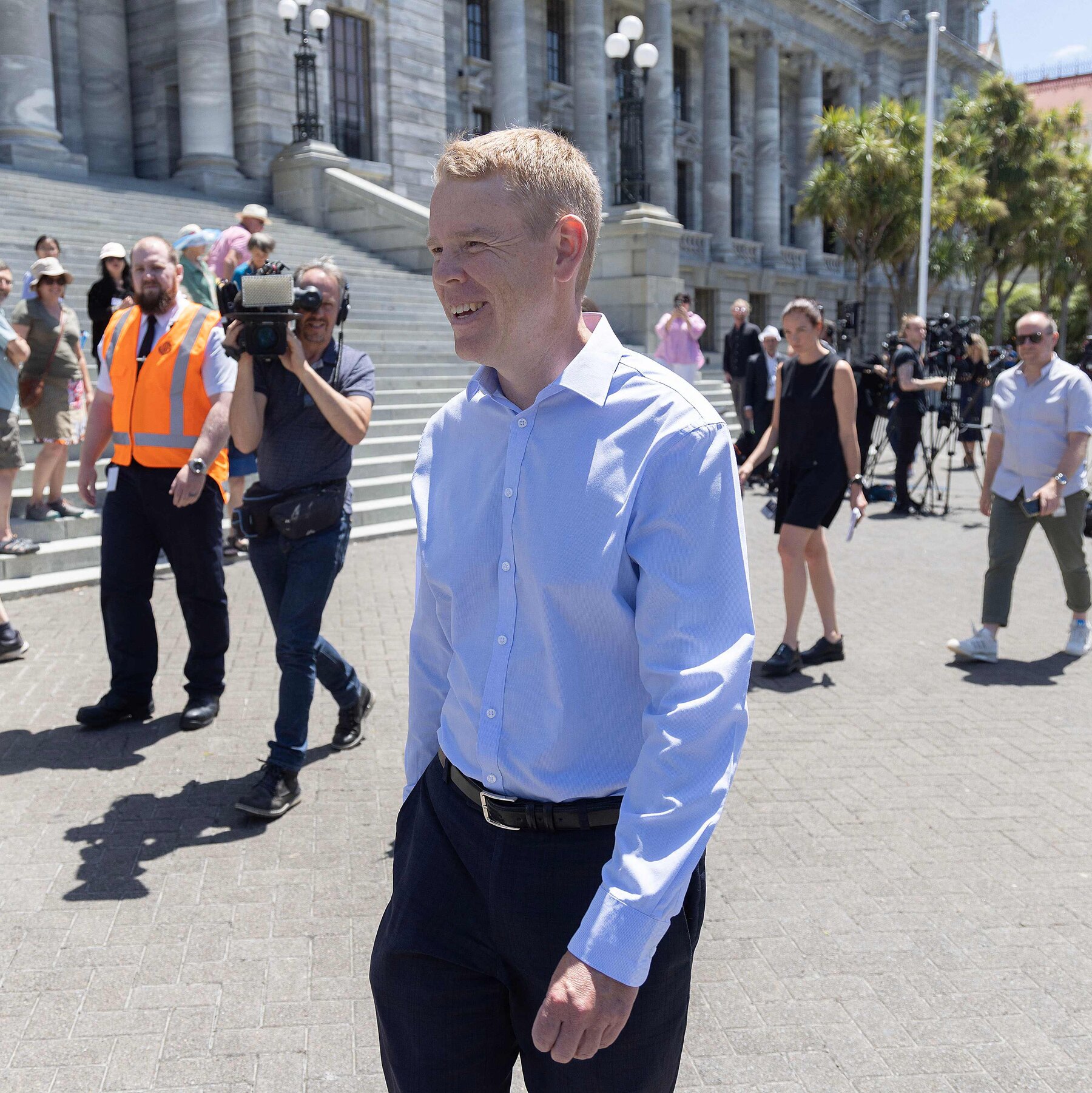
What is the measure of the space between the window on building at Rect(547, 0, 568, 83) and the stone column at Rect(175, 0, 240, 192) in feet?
50.2

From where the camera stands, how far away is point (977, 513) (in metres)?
13.4

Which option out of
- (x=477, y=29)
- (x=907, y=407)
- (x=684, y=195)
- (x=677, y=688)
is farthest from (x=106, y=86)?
(x=677, y=688)

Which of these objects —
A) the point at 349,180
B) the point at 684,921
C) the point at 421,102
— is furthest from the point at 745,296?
the point at 684,921

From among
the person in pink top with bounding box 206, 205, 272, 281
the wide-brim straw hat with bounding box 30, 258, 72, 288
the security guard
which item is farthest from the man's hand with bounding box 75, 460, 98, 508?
the person in pink top with bounding box 206, 205, 272, 281

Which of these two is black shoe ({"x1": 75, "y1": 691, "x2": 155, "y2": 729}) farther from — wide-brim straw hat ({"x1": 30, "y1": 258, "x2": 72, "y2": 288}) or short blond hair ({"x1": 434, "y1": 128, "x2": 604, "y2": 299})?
short blond hair ({"x1": 434, "y1": 128, "x2": 604, "y2": 299})

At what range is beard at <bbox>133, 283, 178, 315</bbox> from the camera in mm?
5191

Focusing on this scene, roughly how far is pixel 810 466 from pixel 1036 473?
53.6 inches

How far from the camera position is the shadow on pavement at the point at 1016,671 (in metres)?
6.49

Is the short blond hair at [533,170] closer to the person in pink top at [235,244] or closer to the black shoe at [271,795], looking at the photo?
the black shoe at [271,795]

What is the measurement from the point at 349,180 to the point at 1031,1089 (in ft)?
67.0

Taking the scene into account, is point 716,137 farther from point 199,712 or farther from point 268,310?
point 268,310

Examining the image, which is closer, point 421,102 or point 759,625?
point 759,625

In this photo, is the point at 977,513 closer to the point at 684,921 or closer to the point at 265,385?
the point at 265,385

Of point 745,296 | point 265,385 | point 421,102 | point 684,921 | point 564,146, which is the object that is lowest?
point 684,921
